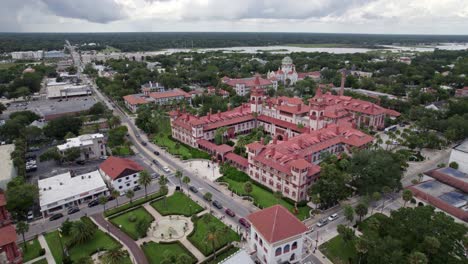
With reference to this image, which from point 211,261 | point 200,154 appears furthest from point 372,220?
point 200,154

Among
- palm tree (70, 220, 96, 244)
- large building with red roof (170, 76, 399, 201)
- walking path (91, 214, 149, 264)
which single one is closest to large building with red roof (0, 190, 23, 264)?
palm tree (70, 220, 96, 244)

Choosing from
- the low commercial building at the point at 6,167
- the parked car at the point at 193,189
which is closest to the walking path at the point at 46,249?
the low commercial building at the point at 6,167

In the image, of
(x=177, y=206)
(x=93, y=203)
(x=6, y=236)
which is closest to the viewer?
(x=6, y=236)

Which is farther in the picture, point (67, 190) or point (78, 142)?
point (78, 142)

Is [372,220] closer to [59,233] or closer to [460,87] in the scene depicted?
[59,233]

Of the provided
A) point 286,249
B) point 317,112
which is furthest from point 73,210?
point 317,112

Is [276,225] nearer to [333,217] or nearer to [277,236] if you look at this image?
[277,236]
